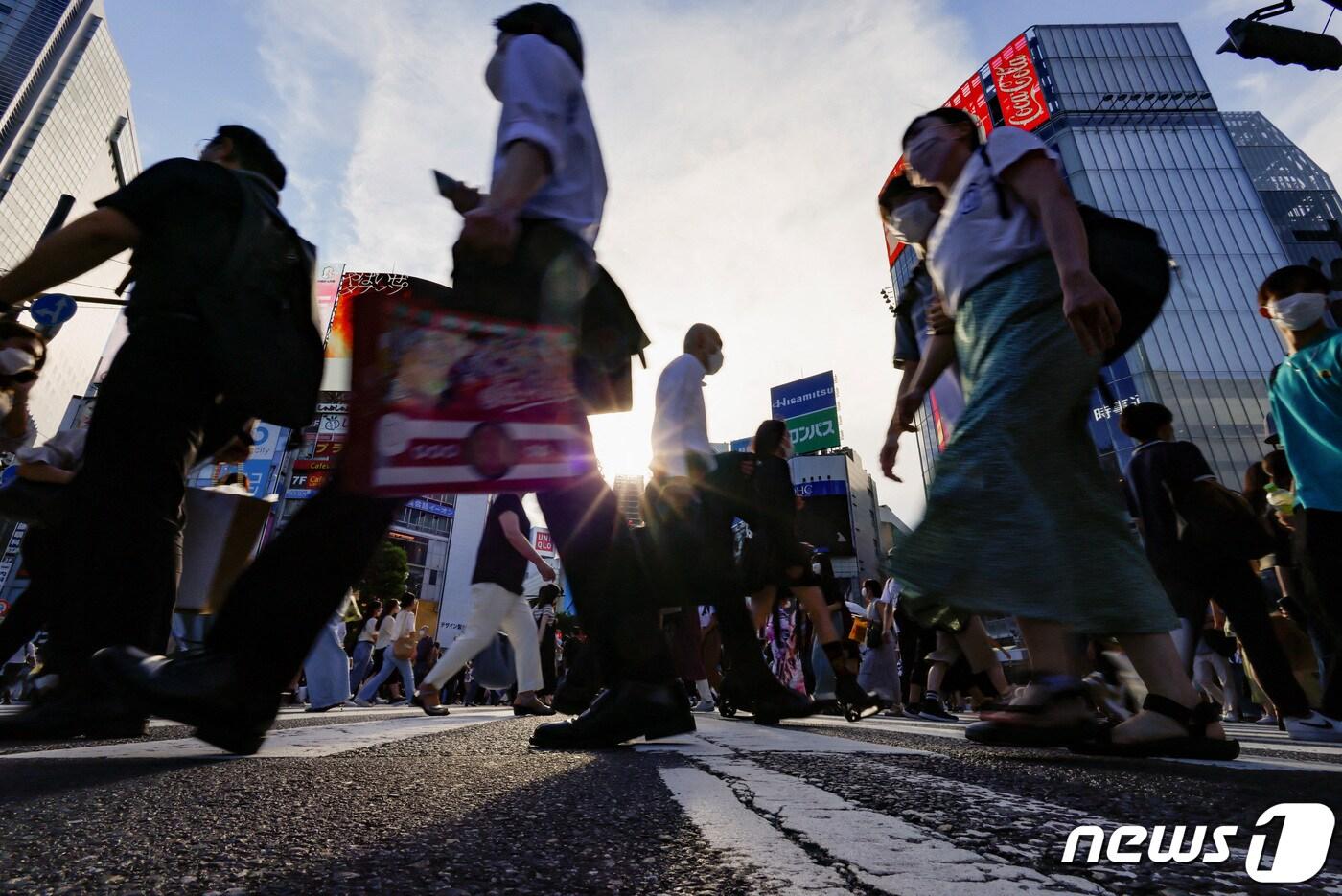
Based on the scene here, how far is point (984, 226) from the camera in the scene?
1.94m

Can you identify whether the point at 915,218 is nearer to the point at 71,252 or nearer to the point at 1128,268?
the point at 1128,268

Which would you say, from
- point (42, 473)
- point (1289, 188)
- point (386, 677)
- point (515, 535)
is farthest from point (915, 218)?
point (1289, 188)

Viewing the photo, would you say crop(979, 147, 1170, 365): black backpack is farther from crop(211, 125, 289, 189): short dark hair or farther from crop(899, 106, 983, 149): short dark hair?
crop(211, 125, 289, 189): short dark hair

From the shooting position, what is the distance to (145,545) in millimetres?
1535

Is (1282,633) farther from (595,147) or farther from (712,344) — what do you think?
(595,147)

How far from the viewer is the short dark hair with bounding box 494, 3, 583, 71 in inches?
69.2

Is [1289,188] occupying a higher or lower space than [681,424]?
higher

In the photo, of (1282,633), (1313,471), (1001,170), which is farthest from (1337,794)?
(1282,633)

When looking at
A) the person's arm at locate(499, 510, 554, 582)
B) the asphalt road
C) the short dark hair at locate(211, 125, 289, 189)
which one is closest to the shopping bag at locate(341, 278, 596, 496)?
the asphalt road

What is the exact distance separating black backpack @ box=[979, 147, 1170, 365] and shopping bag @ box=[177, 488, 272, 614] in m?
2.68

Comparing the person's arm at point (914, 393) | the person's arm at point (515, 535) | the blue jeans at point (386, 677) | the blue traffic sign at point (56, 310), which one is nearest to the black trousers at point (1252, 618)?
the person's arm at point (914, 393)

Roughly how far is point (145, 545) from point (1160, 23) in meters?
73.5

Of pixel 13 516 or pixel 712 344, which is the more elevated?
pixel 712 344

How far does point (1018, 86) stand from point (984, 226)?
192 feet
